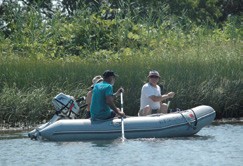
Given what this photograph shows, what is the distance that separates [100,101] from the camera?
17.3 metres

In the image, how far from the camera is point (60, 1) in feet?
122

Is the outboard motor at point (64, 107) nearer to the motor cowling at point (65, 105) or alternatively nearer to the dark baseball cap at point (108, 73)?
the motor cowling at point (65, 105)

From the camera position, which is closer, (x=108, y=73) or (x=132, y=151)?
(x=132, y=151)

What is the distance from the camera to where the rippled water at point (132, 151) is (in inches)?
583

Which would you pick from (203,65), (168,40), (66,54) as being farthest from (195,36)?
(203,65)

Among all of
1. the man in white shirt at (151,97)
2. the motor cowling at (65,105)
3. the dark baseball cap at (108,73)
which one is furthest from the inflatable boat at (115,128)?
the dark baseball cap at (108,73)

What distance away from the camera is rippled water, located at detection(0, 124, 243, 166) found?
48.6 feet

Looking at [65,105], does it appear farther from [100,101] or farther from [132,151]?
[132,151]

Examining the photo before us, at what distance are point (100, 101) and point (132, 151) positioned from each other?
A: 1.69 m

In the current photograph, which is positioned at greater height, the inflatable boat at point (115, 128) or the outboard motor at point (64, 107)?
the outboard motor at point (64, 107)

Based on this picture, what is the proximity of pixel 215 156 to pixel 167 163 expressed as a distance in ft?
3.50

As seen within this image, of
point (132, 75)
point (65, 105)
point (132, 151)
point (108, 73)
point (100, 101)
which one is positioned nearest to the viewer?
point (132, 151)

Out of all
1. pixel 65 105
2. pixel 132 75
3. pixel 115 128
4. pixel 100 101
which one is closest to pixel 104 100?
pixel 100 101

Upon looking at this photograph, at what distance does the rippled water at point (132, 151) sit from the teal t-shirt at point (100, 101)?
51cm
